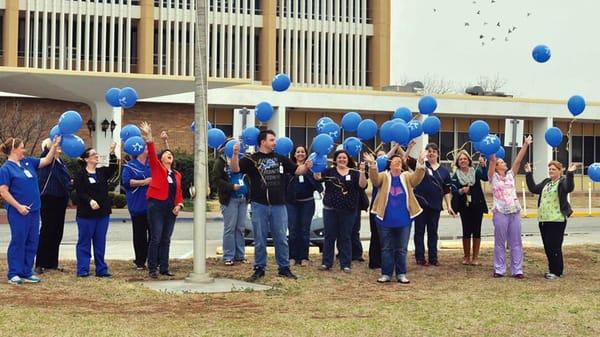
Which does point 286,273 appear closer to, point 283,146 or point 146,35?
point 283,146

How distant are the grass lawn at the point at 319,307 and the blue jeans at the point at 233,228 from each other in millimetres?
679

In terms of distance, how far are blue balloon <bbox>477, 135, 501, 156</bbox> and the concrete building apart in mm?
24104

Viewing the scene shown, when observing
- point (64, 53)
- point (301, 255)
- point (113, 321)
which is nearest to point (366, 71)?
point (64, 53)

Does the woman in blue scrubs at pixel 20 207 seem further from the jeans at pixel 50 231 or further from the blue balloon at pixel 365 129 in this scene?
the blue balloon at pixel 365 129

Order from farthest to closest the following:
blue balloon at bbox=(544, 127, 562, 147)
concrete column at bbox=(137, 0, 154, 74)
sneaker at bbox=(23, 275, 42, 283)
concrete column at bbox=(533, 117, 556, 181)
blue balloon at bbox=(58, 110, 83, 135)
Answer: concrete column at bbox=(137, 0, 154, 74) → concrete column at bbox=(533, 117, 556, 181) → blue balloon at bbox=(544, 127, 562, 147) → blue balloon at bbox=(58, 110, 83, 135) → sneaker at bbox=(23, 275, 42, 283)

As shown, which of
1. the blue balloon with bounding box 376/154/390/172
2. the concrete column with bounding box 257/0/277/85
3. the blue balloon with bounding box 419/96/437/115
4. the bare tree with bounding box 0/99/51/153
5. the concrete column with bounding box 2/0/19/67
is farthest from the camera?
the concrete column with bounding box 257/0/277/85

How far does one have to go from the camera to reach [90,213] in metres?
11.5

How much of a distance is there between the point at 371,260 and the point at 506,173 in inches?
87.3

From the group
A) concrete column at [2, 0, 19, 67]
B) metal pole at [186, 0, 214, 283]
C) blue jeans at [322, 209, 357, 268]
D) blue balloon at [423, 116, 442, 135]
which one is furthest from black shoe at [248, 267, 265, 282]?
concrete column at [2, 0, 19, 67]

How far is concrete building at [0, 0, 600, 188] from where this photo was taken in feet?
131

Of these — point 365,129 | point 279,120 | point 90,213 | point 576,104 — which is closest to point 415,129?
point 365,129

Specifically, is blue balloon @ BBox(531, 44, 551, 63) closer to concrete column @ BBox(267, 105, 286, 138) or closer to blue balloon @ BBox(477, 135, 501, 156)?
blue balloon @ BBox(477, 135, 501, 156)

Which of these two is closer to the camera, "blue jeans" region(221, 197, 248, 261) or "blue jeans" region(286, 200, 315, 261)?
"blue jeans" region(286, 200, 315, 261)

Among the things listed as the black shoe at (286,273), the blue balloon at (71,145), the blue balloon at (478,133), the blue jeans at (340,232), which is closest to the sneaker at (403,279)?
the blue jeans at (340,232)
